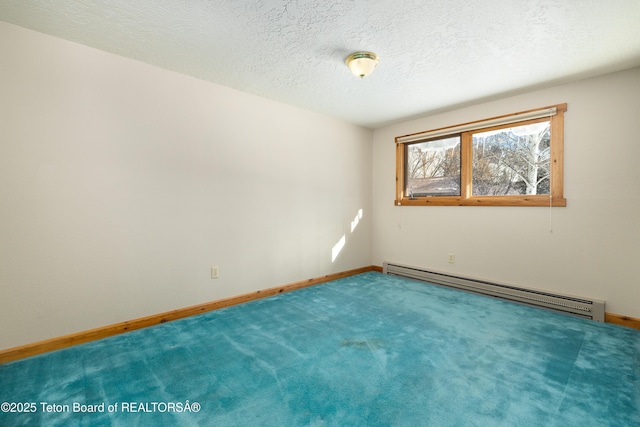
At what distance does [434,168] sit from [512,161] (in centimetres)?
101

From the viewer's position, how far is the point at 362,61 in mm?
2457

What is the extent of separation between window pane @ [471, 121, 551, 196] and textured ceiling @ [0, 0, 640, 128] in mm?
559

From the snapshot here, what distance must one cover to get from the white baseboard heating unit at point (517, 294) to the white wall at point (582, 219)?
10 centimetres

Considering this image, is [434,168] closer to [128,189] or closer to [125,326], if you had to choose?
[128,189]

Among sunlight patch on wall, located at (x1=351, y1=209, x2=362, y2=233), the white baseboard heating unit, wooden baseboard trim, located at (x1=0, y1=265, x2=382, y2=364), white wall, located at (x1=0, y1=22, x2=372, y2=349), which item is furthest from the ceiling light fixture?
the white baseboard heating unit

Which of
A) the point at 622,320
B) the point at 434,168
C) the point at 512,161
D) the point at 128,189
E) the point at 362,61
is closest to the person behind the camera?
the point at 362,61

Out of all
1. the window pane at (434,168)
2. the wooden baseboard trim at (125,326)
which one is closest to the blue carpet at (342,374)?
the wooden baseboard trim at (125,326)

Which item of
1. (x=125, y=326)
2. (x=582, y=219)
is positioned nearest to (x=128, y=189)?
(x=125, y=326)

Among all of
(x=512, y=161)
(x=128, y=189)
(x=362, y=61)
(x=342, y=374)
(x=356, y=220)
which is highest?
(x=362, y=61)

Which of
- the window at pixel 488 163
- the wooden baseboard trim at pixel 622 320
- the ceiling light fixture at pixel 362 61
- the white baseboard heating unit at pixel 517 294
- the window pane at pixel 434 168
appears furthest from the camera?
the window pane at pixel 434 168

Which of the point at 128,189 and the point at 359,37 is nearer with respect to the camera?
the point at 359,37

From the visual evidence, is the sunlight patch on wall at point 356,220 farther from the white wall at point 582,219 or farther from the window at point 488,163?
the white wall at point 582,219

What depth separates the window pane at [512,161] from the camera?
10.8 ft

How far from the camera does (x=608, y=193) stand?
2.84 meters
